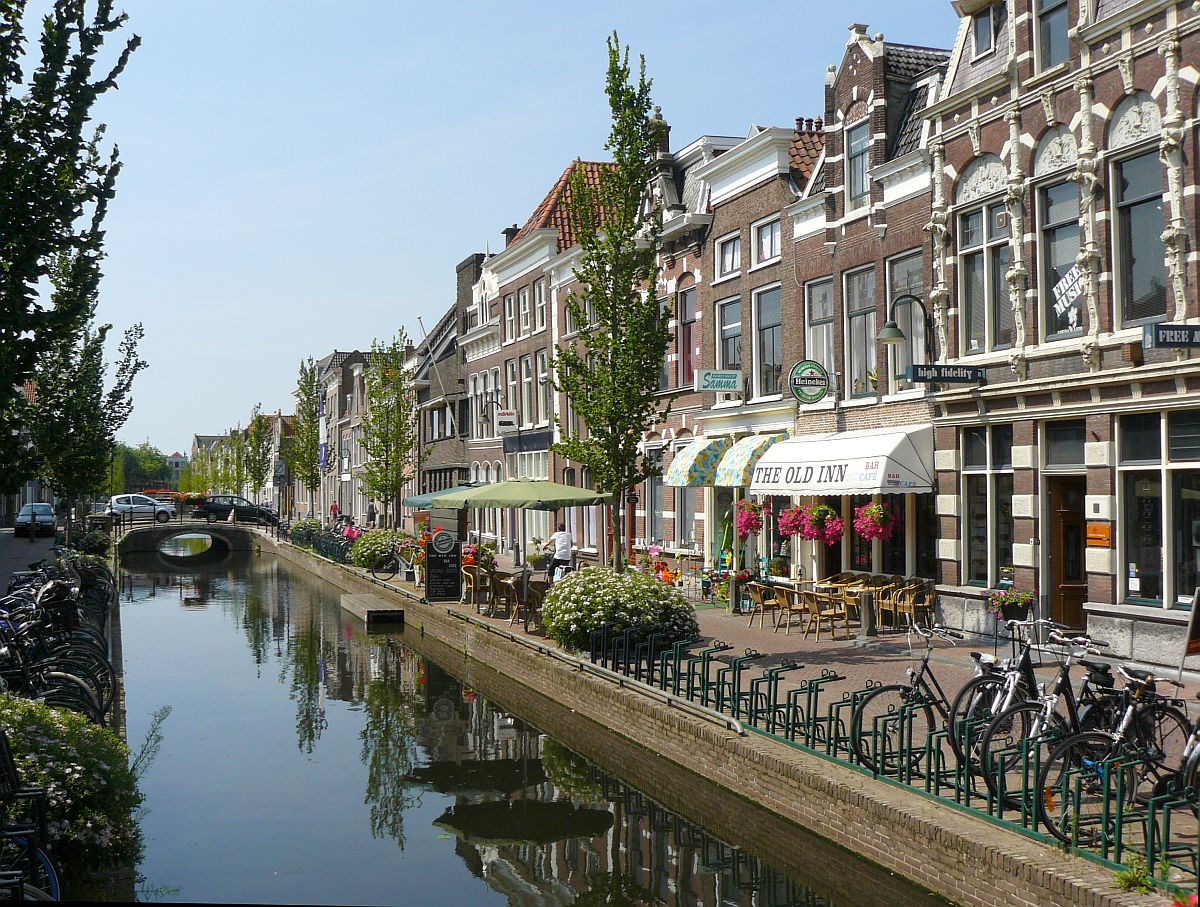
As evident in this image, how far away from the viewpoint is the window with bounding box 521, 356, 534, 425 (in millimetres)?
39375

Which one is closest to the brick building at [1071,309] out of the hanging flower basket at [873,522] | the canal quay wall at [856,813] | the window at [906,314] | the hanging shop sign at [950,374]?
the hanging shop sign at [950,374]

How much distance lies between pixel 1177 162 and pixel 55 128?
11.9m

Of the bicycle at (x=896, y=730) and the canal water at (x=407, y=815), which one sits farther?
the canal water at (x=407, y=815)

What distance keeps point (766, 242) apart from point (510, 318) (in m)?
19.4

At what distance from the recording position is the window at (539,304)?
38094 mm

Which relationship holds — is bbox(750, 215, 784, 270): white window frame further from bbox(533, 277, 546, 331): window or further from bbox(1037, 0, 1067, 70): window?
bbox(533, 277, 546, 331): window

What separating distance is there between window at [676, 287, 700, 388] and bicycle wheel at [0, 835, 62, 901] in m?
21.4

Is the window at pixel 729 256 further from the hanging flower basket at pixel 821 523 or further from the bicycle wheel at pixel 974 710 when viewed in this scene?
the bicycle wheel at pixel 974 710

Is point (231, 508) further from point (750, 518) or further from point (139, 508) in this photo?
point (750, 518)

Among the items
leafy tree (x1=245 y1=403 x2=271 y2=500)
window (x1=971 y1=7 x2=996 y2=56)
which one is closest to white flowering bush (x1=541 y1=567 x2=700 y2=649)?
window (x1=971 y1=7 x2=996 y2=56)

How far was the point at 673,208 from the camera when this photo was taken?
27.2 meters

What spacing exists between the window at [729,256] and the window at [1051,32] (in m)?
9.08

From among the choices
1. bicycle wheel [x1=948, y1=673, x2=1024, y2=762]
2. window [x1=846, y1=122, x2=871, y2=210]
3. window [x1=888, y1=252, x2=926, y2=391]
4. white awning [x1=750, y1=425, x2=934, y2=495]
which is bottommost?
bicycle wheel [x1=948, y1=673, x2=1024, y2=762]

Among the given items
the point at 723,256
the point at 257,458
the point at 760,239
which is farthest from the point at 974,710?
the point at 257,458
